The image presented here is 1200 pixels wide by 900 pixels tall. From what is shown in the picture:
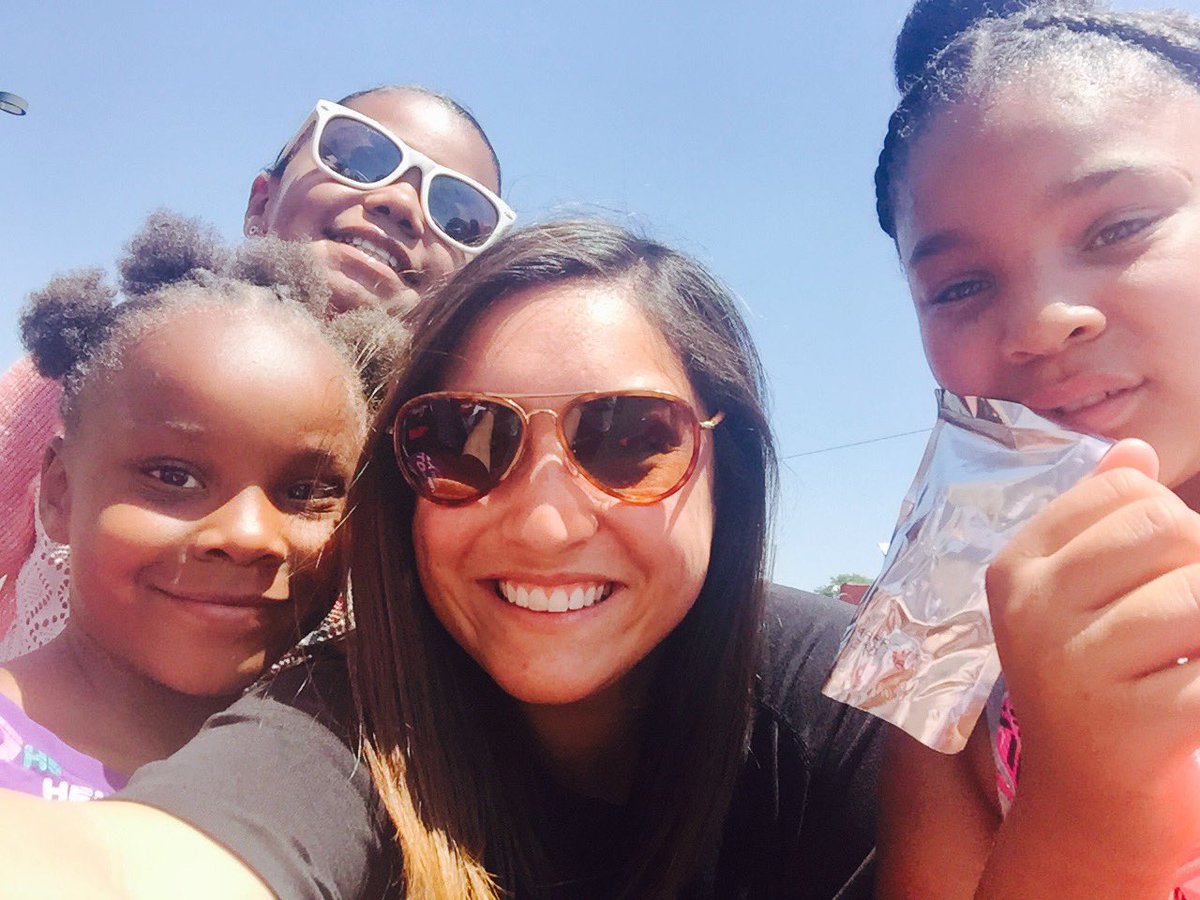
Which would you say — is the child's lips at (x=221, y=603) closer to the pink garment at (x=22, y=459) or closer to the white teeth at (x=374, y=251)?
the pink garment at (x=22, y=459)

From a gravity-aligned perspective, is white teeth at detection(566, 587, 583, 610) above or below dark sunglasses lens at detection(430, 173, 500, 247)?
below

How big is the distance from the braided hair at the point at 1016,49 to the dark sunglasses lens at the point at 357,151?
5.10 feet

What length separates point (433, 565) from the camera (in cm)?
147

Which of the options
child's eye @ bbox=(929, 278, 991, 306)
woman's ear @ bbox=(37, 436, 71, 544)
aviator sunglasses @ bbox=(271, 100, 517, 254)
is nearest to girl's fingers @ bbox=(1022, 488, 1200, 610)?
child's eye @ bbox=(929, 278, 991, 306)

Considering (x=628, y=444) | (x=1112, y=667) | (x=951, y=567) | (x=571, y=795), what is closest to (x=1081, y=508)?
(x=1112, y=667)

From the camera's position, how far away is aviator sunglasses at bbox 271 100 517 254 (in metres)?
2.60

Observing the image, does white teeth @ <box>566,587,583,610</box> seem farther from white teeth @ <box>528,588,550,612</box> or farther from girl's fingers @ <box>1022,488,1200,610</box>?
girl's fingers @ <box>1022,488,1200,610</box>

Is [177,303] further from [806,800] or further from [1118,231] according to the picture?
[1118,231]

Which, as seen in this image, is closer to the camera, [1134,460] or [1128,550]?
[1128,550]

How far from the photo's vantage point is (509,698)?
1677 millimetres

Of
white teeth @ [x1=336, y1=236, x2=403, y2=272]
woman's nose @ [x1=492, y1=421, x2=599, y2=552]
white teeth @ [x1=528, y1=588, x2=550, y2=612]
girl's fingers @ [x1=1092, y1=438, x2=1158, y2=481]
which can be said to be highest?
white teeth @ [x1=336, y1=236, x2=403, y2=272]

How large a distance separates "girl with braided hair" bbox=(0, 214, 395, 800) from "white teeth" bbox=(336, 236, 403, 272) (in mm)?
697

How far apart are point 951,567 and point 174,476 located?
1520mm

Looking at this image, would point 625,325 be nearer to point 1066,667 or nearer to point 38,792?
point 1066,667
